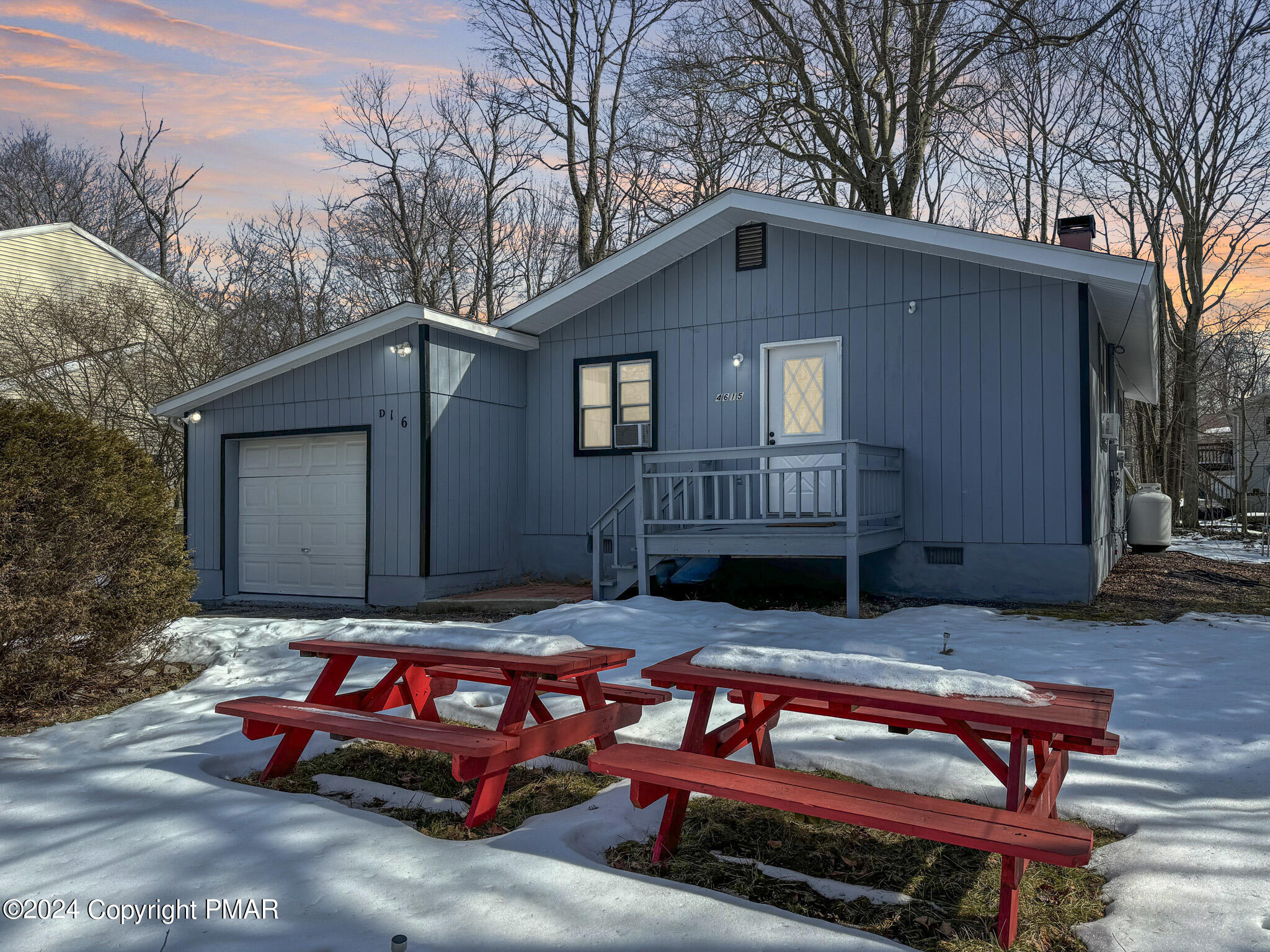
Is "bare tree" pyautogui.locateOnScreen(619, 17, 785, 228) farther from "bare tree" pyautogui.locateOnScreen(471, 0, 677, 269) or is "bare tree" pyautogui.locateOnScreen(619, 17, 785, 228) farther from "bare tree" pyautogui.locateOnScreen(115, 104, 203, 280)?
"bare tree" pyautogui.locateOnScreen(115, 104, 203, 280)

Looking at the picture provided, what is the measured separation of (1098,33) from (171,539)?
709 centimetres

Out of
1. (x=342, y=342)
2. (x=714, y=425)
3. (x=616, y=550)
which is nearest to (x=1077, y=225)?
(x=714, y=425)

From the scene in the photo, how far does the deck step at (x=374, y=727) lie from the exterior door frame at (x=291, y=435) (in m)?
6.34

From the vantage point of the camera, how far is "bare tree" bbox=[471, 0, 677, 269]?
755 inches

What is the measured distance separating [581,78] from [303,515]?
13264 mm

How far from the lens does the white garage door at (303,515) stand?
10453 mm

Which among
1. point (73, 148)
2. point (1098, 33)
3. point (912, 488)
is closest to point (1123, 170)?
point (912, 488)

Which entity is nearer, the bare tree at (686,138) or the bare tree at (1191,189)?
the bare tree at (686,138)

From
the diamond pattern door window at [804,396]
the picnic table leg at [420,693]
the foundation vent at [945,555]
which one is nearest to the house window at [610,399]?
the diamond pattern door window at [804,396]

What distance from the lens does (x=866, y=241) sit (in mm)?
9039

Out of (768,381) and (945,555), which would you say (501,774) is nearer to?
(945,555)

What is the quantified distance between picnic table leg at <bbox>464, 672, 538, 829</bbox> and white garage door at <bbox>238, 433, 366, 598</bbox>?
7540 millimetres

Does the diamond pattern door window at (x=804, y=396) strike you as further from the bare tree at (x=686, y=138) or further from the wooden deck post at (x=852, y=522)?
the bare tree at (x=686, y=138)

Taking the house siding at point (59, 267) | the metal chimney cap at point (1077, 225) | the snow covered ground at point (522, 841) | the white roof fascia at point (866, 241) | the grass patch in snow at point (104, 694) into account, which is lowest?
the grass patch in snow at point (104, 694)
